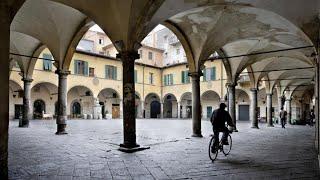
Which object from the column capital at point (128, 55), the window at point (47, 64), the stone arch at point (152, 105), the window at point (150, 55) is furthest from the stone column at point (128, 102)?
the window at point (150, 55)

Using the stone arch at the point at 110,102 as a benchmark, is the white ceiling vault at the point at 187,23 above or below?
above

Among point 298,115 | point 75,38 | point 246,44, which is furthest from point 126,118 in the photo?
point 298,115

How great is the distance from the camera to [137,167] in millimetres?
A: 5918

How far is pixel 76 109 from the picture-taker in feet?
109

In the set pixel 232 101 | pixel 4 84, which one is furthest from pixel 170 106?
pixel 4 84

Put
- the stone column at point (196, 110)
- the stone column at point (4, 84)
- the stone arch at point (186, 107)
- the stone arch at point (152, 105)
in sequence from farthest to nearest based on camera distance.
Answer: the stone arch at point (152, 105), the stone arch at point (186, 107), the stone column at point (196, 110), the stone column at point (4, 84)

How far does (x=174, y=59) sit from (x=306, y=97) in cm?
2136

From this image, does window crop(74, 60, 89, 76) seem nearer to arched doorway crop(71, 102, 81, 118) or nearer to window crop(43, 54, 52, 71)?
window crop(43, 54, 52, 71)

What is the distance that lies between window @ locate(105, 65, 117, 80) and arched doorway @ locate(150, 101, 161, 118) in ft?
28.9

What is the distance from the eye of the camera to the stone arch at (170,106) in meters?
41.2

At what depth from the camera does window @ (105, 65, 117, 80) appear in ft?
113

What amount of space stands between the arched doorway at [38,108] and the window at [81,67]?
209 inches

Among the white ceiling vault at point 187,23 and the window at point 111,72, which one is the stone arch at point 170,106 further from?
the white ceiling vault at point 187,23

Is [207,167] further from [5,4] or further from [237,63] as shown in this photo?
[237,63]
